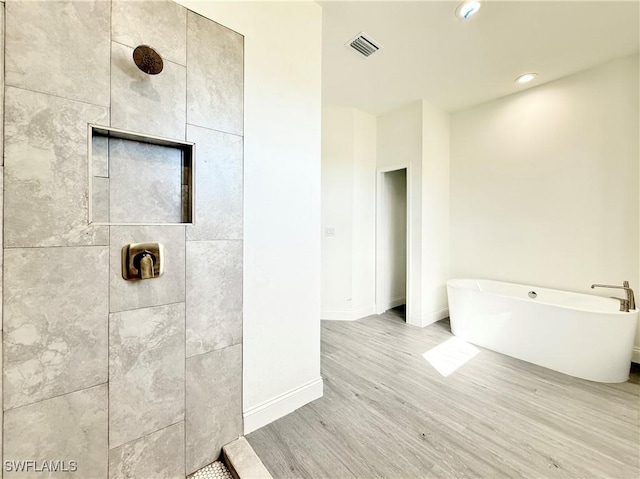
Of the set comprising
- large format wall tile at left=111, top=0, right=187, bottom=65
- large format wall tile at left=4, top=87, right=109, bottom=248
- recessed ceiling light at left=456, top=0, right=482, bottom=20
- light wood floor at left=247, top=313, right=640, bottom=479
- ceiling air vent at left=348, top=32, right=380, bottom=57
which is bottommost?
light wood floor at left=247, top=313, right=640, bottom=479

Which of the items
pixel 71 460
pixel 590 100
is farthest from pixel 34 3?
pixel 590 100

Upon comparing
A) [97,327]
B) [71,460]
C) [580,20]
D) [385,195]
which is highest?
[580,20]

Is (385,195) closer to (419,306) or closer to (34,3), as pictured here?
(419,306)

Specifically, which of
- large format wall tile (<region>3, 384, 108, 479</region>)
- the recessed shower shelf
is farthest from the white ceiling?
large format wall tile (<region>3, 384, 108, 479</region>)

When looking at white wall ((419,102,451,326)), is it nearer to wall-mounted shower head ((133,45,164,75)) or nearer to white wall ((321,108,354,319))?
white wall ((321,108,354,319))

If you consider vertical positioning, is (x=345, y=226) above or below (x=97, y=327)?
above

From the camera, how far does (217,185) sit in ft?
4.45

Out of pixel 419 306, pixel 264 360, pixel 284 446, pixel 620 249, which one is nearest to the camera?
pixel 284 446

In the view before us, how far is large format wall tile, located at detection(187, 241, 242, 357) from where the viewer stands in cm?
129

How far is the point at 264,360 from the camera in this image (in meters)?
1.56

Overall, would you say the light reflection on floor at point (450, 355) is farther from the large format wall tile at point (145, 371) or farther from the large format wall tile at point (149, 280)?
the large format wall tile at point (149, 280)

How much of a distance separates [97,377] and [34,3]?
147 centimetres

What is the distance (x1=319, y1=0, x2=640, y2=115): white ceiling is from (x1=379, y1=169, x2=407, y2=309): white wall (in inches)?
49.6

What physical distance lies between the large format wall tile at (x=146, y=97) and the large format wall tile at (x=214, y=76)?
6 centimetres
